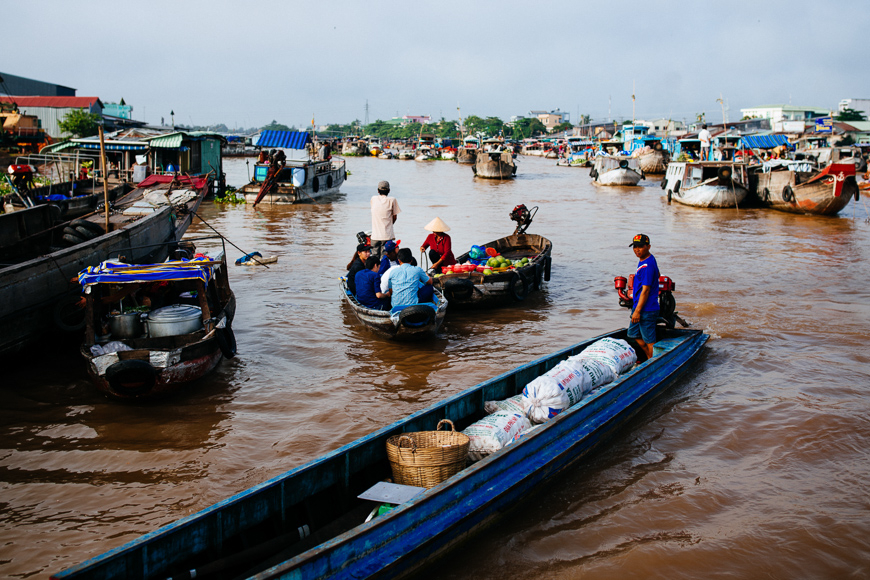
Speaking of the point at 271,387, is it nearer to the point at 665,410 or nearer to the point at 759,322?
the point at 665,410

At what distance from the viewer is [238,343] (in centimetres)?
821

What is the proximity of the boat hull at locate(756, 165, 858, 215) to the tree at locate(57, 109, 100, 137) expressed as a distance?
38174 mm

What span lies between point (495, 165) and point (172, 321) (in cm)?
3476

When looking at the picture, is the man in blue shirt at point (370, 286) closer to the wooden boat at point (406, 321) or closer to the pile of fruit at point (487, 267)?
the wooden boat at point (406, 321)

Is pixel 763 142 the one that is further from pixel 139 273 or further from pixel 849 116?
pixel 139 273

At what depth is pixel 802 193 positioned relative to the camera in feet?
73.2

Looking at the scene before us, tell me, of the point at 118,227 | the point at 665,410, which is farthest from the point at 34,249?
the point at 665,410

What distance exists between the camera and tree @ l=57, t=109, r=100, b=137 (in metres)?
38.0

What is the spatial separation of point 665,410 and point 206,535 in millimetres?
4774

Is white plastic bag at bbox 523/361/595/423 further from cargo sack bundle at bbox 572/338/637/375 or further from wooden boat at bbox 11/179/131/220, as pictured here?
wooden boat at bbox 11/179/131/220

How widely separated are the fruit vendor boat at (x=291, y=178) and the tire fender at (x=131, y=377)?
18.1 metres

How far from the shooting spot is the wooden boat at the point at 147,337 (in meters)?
5.88

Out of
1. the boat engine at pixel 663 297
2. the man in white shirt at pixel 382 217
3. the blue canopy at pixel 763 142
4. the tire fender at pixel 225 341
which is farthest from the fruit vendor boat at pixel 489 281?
the blue canopy at pixel 763 142

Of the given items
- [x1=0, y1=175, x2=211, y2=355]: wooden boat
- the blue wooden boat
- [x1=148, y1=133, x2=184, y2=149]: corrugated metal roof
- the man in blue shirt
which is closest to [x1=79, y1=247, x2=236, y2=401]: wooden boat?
[x1=0, y1=175, x2=211, y2=355]: wooden boat
